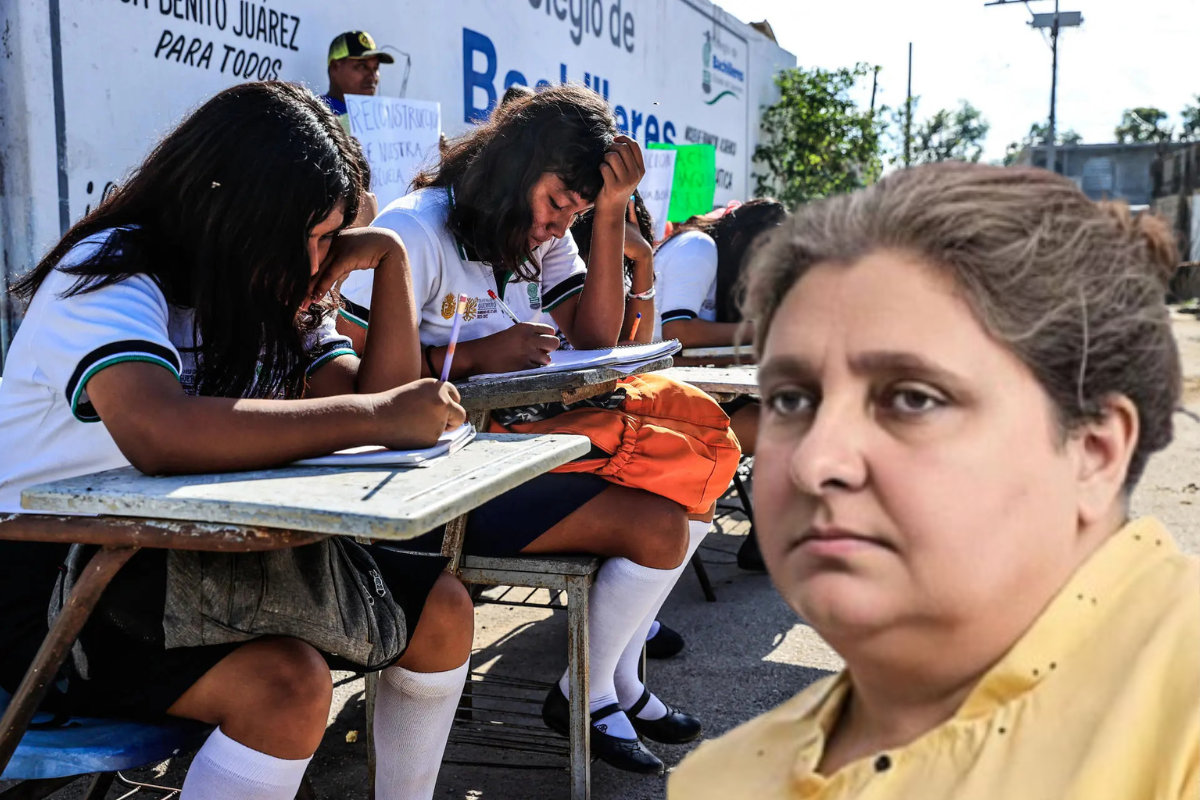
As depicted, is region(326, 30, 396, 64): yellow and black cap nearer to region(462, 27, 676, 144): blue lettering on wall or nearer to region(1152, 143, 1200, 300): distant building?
region(462, 27, 676, 144): blue lettering on wall

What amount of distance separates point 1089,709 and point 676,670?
2886 millimetres

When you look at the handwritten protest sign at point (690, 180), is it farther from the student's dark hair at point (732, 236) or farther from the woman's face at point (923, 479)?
the woman's face at point (923, 479)

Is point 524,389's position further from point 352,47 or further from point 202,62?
point 352,47

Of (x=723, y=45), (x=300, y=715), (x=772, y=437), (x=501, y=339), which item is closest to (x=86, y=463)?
(x=300, y=715)

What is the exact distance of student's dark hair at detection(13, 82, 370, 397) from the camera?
6.38 feet

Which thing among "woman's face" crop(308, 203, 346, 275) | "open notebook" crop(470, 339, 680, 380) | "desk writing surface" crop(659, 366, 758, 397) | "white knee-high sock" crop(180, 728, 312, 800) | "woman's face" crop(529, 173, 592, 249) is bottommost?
"white knee-high sock" crop(180, 728, 312, 800)

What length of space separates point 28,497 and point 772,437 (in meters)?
1.06

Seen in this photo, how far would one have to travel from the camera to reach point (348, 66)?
15.7 ft

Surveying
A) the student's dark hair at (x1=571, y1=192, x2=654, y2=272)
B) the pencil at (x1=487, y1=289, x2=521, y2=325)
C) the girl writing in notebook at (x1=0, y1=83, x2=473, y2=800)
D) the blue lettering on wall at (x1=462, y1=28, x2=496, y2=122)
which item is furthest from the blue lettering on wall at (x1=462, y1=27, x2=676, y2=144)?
the girl writing in notebook at (x1=0, y1=83, x2=473, y2=800)

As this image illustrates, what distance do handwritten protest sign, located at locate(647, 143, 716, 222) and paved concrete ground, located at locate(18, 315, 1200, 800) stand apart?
212 centimetres

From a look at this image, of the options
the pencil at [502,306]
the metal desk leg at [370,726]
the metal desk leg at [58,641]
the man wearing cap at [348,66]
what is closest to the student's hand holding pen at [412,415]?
the metal desk leg at [58,641]

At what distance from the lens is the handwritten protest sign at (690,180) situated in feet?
20.4

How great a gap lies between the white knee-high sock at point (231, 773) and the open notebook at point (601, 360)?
3.21ft

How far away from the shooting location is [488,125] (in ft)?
10.4
